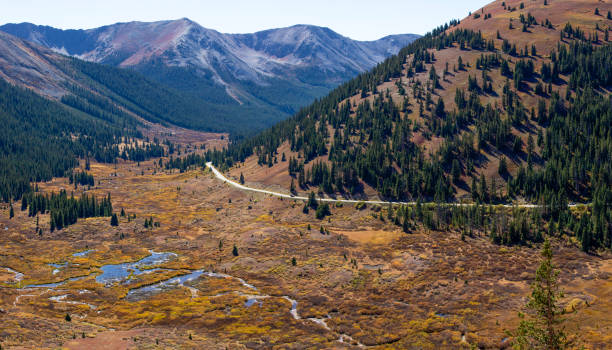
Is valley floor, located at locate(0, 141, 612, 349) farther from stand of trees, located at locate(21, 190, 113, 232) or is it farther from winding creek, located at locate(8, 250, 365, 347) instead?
stand of trees, located at locate(21, 190, 113, 232)

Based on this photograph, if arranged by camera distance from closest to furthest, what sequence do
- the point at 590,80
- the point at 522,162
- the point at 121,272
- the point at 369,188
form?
the point at 121,272 → the point at 522,162 → the point at 369,188 → the point at 590,80

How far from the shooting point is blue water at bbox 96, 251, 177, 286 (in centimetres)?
10875

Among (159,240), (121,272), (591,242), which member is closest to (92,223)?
(159,240)

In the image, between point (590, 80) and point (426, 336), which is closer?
point (426, 336)

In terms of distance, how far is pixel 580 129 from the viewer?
162 meters

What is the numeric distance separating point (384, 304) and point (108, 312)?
57.3 metres

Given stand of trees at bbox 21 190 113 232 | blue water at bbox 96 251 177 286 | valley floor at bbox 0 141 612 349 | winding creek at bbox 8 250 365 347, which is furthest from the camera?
stand of trees at bbox 21 190 113 232

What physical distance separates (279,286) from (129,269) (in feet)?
146

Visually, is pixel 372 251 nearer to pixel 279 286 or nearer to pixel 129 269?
pixel 279 286

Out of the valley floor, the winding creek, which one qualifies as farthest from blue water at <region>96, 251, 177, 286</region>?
the valley floor

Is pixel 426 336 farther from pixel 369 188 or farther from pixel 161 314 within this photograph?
pixel 369 188

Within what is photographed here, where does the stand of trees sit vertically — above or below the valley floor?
above

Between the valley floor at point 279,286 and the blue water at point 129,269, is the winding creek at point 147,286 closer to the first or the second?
the blue water at point 129,269

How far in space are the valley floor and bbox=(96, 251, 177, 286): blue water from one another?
0.49 m
